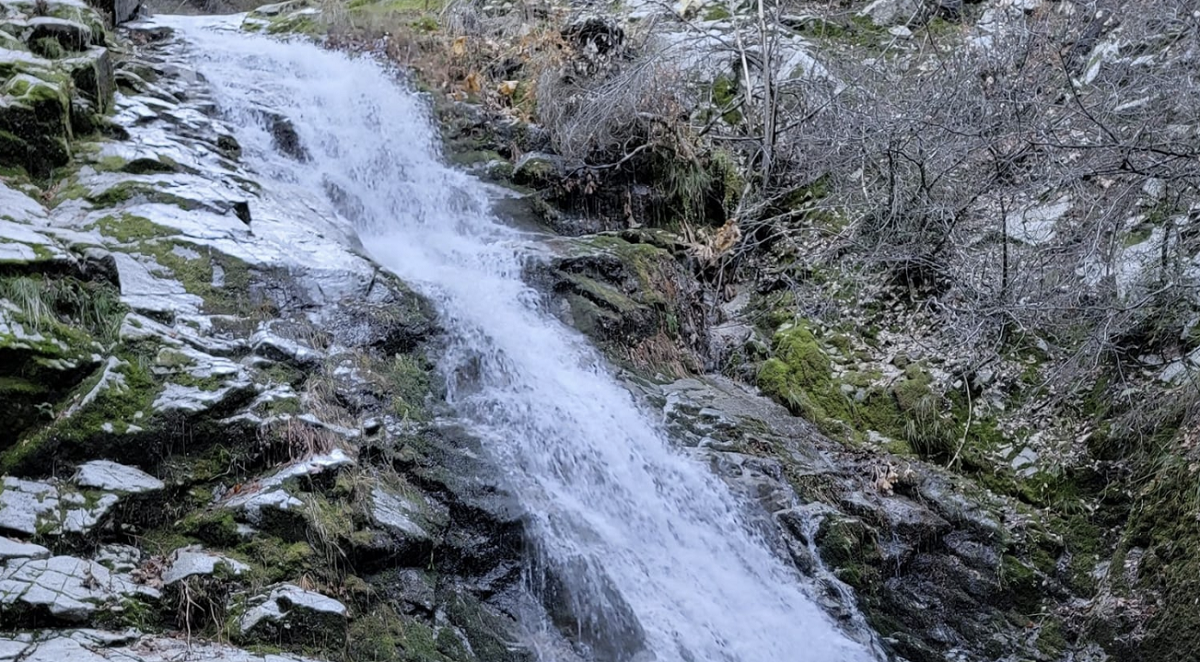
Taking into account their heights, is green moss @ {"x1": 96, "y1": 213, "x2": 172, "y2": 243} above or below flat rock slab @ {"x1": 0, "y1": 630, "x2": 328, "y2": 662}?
above

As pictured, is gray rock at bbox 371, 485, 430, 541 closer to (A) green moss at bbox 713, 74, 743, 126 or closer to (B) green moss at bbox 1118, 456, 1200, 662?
(B) green moss at bbox 1118, 456, 1200, 662

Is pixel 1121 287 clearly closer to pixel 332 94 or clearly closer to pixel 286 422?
pixel 286 422

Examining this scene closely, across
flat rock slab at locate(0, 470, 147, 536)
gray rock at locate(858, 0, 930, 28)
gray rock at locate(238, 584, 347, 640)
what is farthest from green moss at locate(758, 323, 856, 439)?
gray rock at locate(858, 0, 930, 28)

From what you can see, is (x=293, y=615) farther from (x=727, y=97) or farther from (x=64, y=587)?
(x=727, y=97)

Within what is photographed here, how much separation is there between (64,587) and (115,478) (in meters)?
0.75

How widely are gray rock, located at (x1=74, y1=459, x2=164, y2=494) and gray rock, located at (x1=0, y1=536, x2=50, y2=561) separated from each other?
1.48 ft

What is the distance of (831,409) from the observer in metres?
7.19

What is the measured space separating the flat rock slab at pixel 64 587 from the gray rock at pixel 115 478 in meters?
0.46

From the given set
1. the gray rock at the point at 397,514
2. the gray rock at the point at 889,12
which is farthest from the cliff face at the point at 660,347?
the gray rock at the point at 889,12

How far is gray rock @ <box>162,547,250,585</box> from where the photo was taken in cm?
387

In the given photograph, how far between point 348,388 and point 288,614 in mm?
1909

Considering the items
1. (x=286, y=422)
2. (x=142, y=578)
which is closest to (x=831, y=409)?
(x=286, y=422)

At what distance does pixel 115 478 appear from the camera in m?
4.22

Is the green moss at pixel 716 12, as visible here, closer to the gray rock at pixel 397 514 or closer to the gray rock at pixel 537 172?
the gray rock at pixel 537 172
